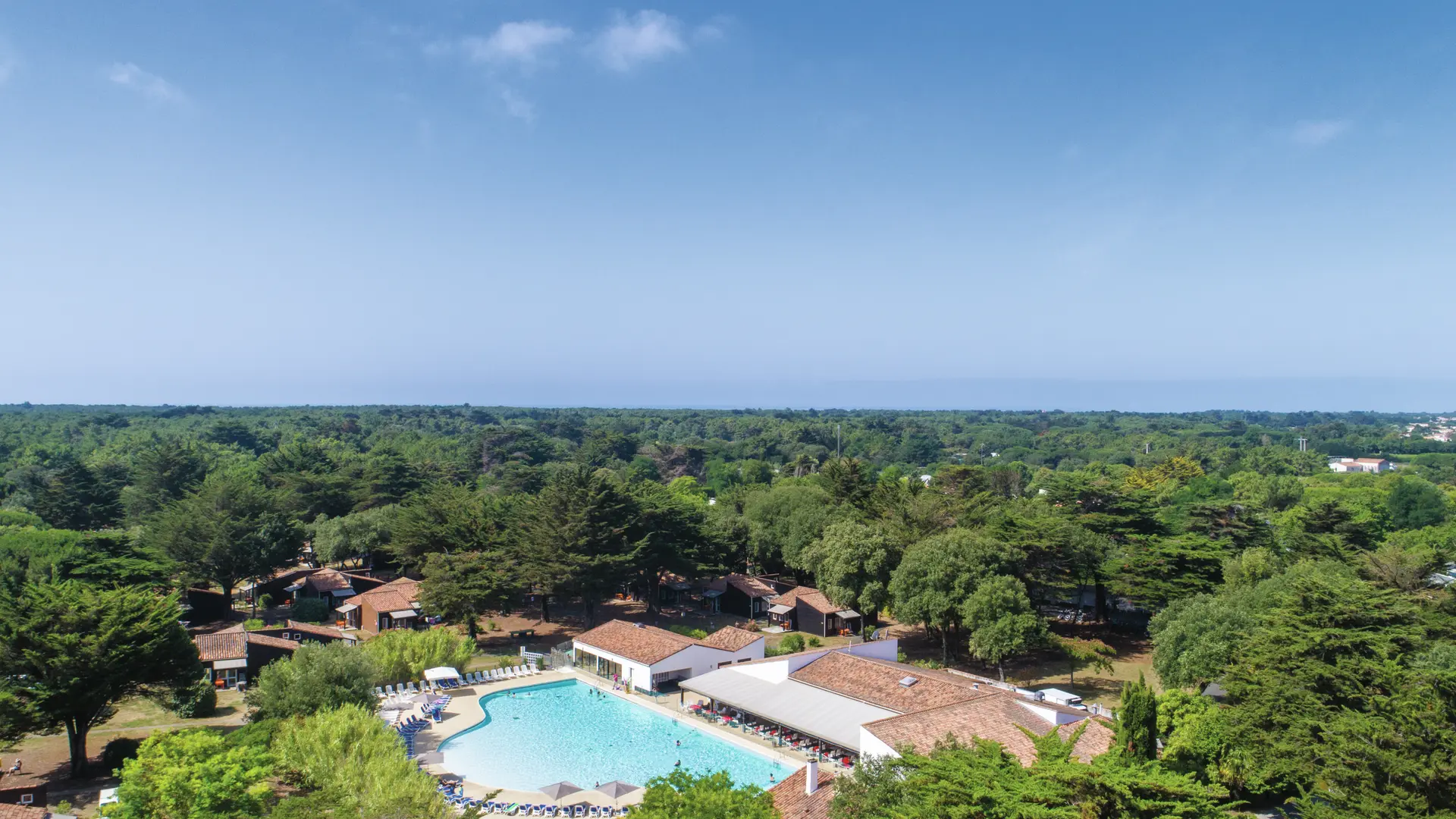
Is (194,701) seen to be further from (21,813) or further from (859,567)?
(859,567)

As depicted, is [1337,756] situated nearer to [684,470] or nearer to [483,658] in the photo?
[483,658]

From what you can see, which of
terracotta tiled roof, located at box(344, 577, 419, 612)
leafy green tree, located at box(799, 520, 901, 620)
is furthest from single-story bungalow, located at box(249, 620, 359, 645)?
leafy green tree, located at box(799, 520, 901, 620)

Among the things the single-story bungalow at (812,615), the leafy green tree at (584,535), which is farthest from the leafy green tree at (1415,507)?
the leafy green tree at (584,535)

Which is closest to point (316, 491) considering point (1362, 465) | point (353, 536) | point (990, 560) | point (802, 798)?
point (353, 536)

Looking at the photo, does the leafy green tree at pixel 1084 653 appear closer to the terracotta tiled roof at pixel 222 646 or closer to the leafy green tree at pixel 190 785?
the leafy green tree at pixel 190 785

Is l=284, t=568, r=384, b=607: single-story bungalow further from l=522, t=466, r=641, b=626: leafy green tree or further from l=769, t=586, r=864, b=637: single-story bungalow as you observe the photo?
l=769, t=586, r=864, b=637: single-story bungalow

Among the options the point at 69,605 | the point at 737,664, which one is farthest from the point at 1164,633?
the point at 69,605

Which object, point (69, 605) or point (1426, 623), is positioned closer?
point (69, 605)
